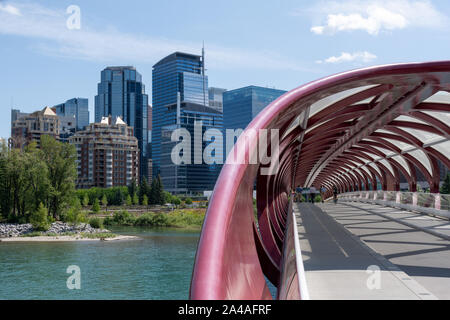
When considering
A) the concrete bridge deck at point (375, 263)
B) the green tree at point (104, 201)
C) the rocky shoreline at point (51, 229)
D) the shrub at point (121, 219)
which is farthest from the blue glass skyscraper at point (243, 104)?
the concrete bridge deck at point (375, 263)

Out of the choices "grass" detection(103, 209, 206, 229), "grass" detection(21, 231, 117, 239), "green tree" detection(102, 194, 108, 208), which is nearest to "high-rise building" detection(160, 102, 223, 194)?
"green tree" detection(102, 194, 108, 208)

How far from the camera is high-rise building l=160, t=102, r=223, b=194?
136 m

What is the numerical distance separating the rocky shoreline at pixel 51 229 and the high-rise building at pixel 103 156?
185ft

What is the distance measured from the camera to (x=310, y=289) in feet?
21.3

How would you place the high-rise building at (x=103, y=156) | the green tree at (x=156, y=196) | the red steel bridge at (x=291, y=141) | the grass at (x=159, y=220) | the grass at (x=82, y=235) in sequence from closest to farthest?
1. the red steel bridge at (x=291, y=141)
2. the grass at (x=82, y=235)
3. the grass at (x=159, y=220)
4. the green tree at (x=156, y=196)
5. the high-rise building at (x=103, y=156)

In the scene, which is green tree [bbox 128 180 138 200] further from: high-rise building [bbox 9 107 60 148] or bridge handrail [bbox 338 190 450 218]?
bridge handrail [bbox 338 190 450 218]

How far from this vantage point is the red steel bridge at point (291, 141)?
4523 mm

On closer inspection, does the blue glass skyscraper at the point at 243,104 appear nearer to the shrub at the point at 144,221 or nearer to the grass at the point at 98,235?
the shrub at the point at 144,221

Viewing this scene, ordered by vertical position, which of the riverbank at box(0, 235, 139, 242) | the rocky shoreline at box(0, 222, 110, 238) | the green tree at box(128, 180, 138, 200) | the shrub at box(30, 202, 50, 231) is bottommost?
the riverbank at box(0, 235, 139, 242)

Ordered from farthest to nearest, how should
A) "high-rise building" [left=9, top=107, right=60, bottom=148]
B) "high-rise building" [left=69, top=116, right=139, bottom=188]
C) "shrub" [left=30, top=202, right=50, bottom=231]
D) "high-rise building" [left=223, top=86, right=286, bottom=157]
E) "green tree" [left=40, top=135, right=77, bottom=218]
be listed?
1. "high-rise building" [left=223, top=86, right=286, bottom=157]
2. "high-rise building" [left=9, top=107, right=60, bottom=148]
3. "high-rise building" [left=69, top=116, right=139, bottom=188]
4. "green tree" [left=40, top=135, right=77, bottom=218]
5. "shrub" [left=30, top=202, right=50, bottom=231]

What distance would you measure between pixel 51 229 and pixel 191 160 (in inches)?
3227

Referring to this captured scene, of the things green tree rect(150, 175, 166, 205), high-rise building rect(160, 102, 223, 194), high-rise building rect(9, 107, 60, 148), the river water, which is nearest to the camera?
the river water

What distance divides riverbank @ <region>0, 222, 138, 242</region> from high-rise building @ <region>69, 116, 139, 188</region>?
2248 inches

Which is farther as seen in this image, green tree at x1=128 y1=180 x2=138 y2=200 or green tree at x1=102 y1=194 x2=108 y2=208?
green tree at x1=128 y1=180 x2=138 y2=200
